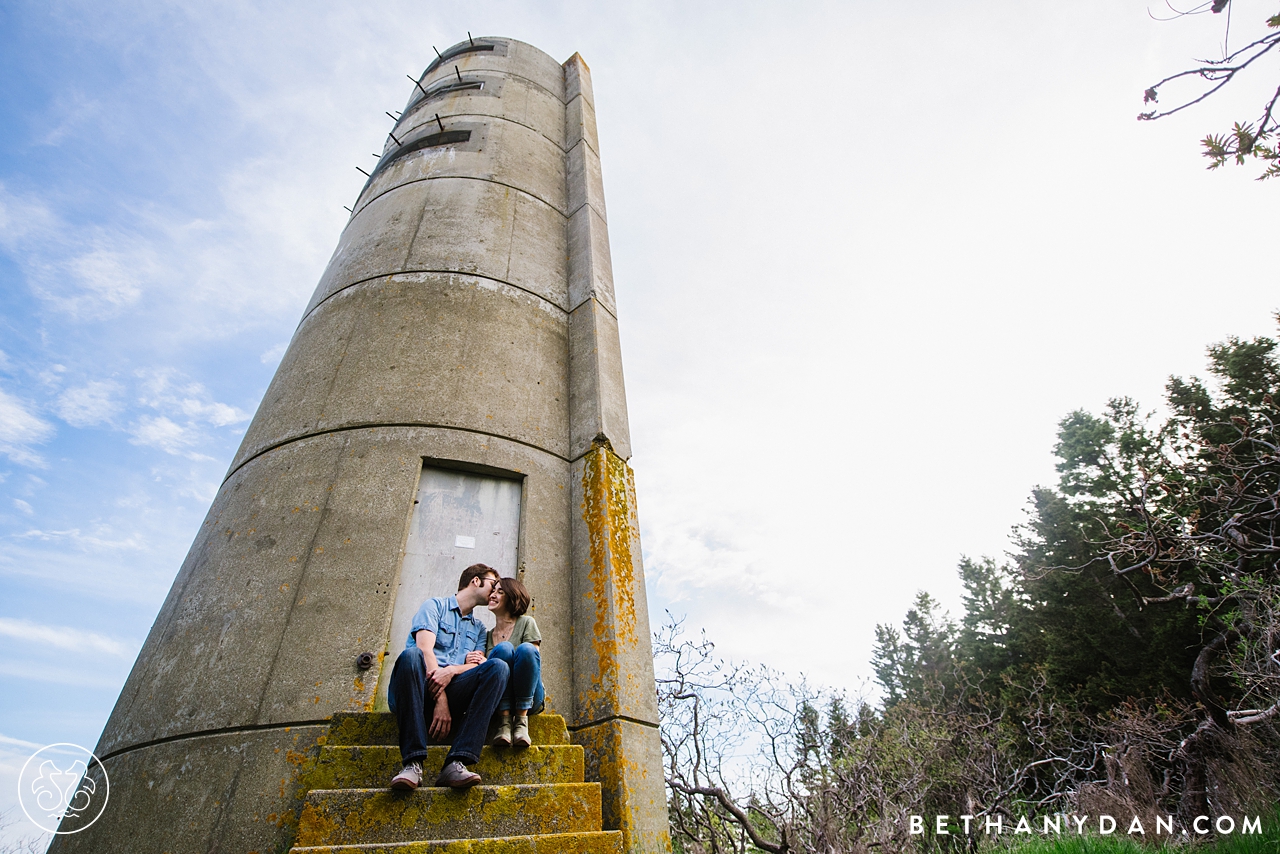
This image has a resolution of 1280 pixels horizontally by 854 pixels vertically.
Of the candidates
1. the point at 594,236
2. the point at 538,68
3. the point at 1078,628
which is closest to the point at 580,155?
the point at 594,236

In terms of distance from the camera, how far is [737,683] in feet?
30.5

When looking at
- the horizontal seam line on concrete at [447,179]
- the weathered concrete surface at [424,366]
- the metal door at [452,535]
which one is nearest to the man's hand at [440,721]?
the metal door at [452,535]

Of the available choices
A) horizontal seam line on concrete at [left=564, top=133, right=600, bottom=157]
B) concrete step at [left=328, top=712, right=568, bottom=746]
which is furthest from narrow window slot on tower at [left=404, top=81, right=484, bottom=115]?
concrete step at [left=328, top=712, right=568, bottom=746]

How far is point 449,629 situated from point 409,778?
2.94 ft

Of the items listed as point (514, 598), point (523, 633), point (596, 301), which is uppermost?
point (596, 301)

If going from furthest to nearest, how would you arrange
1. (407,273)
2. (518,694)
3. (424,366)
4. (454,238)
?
1. (454,238)
2. (407,273)
3. (424,366)
4. (518,694)

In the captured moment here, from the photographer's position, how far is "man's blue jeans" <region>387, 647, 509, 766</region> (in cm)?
275

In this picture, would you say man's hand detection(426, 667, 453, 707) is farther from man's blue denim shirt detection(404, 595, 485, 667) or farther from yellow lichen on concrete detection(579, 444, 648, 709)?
yellow lichen on concrete detection(579, 444, 648, 709)

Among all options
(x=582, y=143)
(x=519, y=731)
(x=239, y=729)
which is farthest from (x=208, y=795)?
(x=582, y=143)

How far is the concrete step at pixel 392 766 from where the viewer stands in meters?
2.87

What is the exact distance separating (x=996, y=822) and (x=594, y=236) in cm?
1069

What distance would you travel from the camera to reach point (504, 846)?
2.59 metres

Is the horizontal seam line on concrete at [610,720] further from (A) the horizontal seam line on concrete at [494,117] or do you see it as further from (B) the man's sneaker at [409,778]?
(A) the horizontal seam line on concrete at [494,117]

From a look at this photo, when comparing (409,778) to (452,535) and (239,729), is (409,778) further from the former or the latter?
(452,535)
